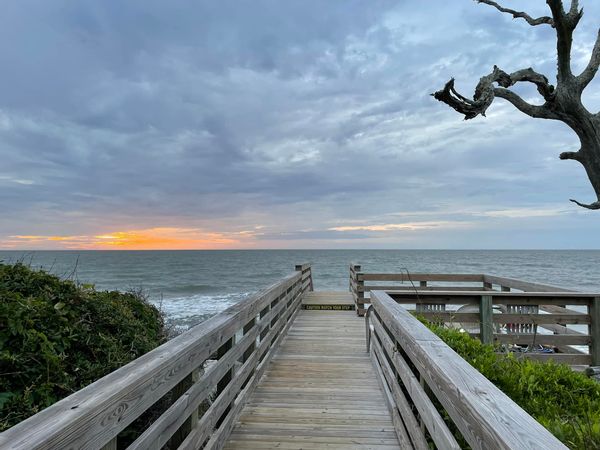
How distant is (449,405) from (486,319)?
3514 millimetres

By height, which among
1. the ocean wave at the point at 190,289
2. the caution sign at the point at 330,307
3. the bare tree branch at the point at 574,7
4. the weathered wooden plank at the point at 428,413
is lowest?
the ocean wave at the point at 190,289

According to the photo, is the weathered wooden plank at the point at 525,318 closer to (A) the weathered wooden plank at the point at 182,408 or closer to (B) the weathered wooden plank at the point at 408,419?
(B) the weathered wooden plank at the point at 408,419

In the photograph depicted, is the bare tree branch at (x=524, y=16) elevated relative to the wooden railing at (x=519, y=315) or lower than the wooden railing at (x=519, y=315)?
elevated

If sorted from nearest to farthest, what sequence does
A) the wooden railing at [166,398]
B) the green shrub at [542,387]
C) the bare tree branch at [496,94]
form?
the wooden railing at [166,398]
the green shrub at [542,387]
the bare tree branch at [496,94]

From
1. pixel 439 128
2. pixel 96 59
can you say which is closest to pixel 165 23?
pixel 96 59

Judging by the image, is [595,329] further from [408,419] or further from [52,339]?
[52,339]

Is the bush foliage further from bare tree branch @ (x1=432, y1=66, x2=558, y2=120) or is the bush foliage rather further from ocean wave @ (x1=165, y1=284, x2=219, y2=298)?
ocean wave @ (x1=165, y1=284, x2=219, y2=298)

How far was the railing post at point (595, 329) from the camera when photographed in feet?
14.8

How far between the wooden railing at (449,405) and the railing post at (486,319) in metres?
1.99

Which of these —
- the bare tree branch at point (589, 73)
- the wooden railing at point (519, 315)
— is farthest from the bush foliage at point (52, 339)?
the bare tree branch at point (589, 73)

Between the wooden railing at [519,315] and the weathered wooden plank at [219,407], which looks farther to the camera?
the wooden railing at [519,315]

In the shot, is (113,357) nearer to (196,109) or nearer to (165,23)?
(165,23)

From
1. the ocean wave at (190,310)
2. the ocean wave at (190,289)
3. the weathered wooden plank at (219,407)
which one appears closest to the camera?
the weathered wooden plank at (219,407)

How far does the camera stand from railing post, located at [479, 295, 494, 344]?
444 centimetres
